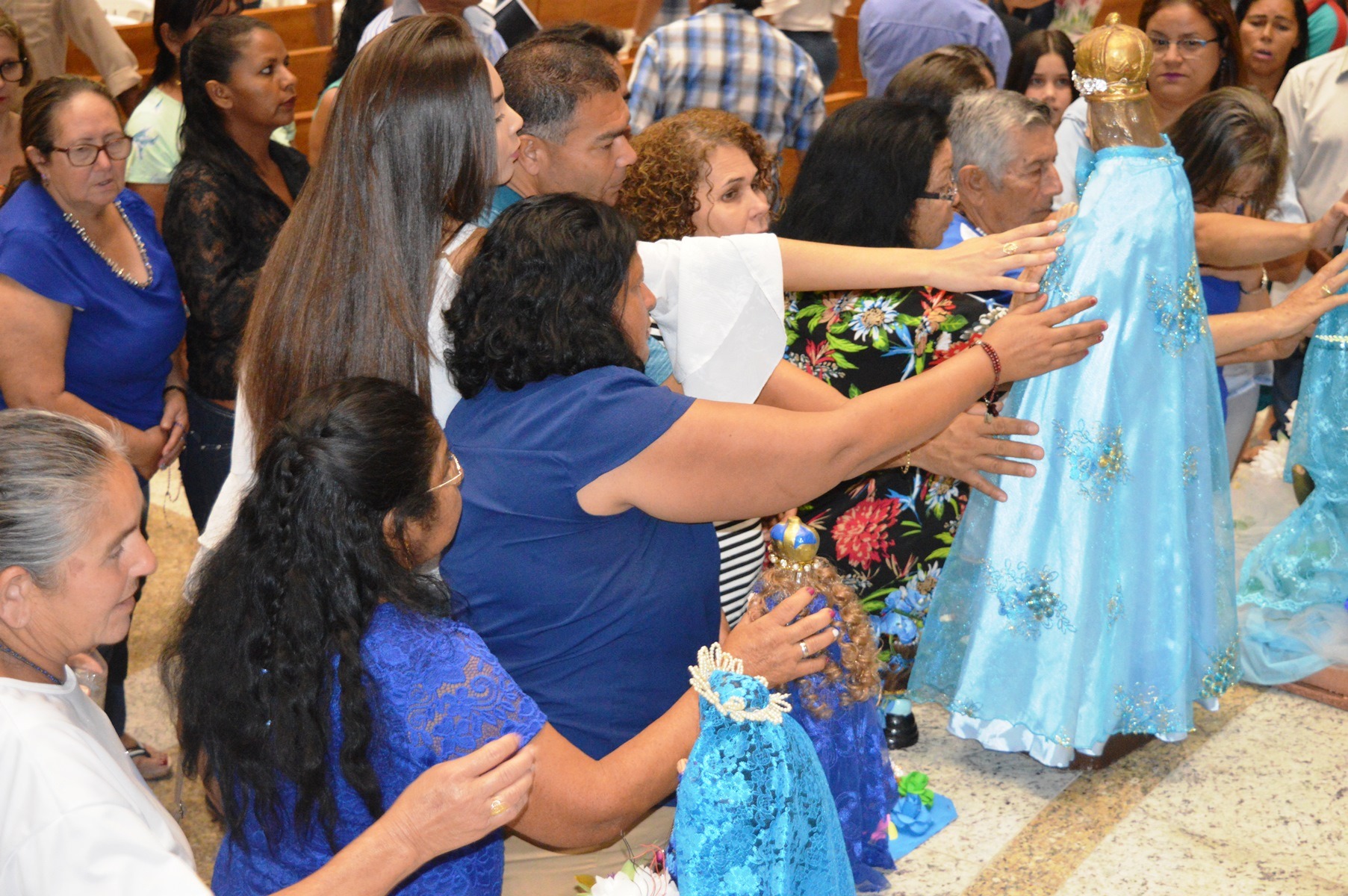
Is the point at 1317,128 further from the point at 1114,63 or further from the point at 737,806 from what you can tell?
the point at 737,806

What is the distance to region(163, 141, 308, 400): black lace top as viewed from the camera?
3.14m

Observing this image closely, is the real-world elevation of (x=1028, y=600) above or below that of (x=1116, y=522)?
below

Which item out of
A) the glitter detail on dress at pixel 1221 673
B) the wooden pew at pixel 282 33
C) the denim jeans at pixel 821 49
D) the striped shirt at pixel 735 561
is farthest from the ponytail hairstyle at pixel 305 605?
the wooden pew at pixel 282 33

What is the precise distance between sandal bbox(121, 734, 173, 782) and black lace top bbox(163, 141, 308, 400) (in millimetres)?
912

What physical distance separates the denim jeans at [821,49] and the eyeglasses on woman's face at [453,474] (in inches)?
158

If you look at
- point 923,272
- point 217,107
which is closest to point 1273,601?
point 923,272

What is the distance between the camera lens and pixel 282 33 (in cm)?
663

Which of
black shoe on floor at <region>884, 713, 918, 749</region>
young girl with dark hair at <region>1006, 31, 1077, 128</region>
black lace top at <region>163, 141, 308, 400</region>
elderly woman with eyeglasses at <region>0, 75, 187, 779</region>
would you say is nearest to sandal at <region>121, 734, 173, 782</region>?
elderly woman with eyeglasses at <region>0, 75, 187, 779</region>

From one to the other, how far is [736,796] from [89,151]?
7.36 ft

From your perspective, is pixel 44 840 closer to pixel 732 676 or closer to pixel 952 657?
pixel 732 676

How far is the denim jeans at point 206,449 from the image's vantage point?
3268mm

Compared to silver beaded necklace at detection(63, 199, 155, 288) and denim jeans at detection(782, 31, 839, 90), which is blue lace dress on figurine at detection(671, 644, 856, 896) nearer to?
silver beaded necklace at detection(63, 199, 155, 288)

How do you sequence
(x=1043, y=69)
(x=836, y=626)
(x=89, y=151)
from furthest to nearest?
(x=1043, y=69)
(x=89, y=151)
(x=836, y=626)

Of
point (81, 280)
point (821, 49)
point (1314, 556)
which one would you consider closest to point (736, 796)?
point (81, 280)
